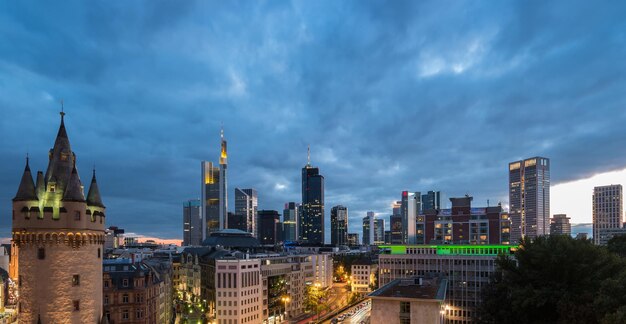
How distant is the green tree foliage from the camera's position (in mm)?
45969

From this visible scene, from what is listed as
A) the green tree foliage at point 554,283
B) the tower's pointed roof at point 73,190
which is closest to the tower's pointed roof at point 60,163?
the tower's pointed roof at point 73,190

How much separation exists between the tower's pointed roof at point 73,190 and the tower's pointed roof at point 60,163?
36.2 inches

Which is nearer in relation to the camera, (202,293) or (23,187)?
(23,187)

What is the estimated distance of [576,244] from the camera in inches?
2063

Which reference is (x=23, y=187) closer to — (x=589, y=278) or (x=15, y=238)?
(x=15, y=238)

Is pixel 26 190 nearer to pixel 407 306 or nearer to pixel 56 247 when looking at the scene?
pixel 56 247

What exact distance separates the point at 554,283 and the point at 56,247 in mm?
58986

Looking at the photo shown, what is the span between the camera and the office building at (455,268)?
108938 millimetres

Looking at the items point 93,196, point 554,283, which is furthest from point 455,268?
point 93,196

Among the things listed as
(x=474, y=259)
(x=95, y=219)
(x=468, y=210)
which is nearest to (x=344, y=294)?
(x=468, y=210)

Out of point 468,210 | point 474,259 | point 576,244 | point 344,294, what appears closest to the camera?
point 576,244

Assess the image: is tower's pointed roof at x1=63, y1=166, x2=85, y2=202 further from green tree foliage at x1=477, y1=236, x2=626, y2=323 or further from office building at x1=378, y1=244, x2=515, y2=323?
office building at x1=378, y1=244, x2=515, y2=323

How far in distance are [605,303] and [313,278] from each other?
14872 centimetres

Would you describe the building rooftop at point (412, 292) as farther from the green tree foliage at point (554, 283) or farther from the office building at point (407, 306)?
the green tree foliage at point (554, 283)
